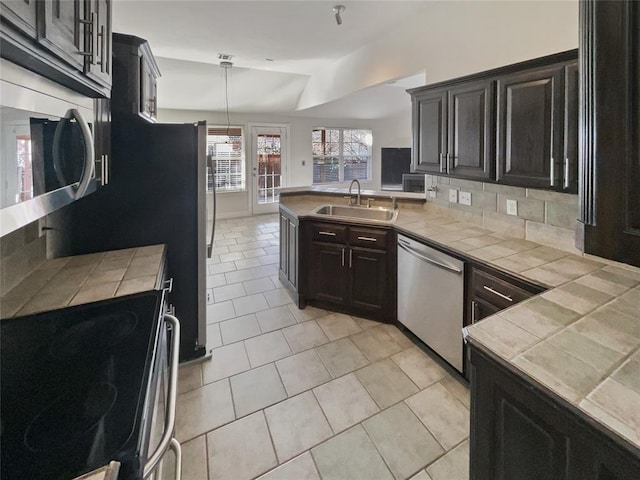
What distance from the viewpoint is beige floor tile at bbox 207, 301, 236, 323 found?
3.01m

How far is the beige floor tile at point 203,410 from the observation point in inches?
69.7

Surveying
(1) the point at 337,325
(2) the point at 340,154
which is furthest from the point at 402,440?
(2) the point at 340,154

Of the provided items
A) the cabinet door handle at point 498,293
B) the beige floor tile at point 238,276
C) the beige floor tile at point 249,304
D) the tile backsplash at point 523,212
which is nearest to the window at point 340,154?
the beige floor tile at point 238,276

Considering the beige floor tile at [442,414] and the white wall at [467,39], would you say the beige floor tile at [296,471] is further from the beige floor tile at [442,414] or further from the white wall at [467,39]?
the white wall at [467,39]

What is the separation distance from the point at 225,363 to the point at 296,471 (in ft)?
3.36

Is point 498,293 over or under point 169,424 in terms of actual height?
over

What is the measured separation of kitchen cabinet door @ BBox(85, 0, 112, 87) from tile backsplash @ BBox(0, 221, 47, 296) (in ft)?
2.54

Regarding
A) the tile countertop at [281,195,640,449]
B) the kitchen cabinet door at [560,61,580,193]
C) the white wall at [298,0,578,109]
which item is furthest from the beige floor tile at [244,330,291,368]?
the white wall at [298,0,578,109]

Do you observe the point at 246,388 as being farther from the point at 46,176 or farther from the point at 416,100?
the point at 416,100

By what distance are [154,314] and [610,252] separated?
4.37 ft

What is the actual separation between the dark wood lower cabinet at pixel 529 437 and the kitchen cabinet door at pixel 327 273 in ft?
6.22

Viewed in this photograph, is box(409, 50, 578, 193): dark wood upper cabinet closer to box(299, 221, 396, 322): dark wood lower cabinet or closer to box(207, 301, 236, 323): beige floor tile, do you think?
box(299, 221, 396, 322): dark wood lower cabinet

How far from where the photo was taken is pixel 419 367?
7.50ft

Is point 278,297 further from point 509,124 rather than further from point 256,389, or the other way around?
point 509,124
